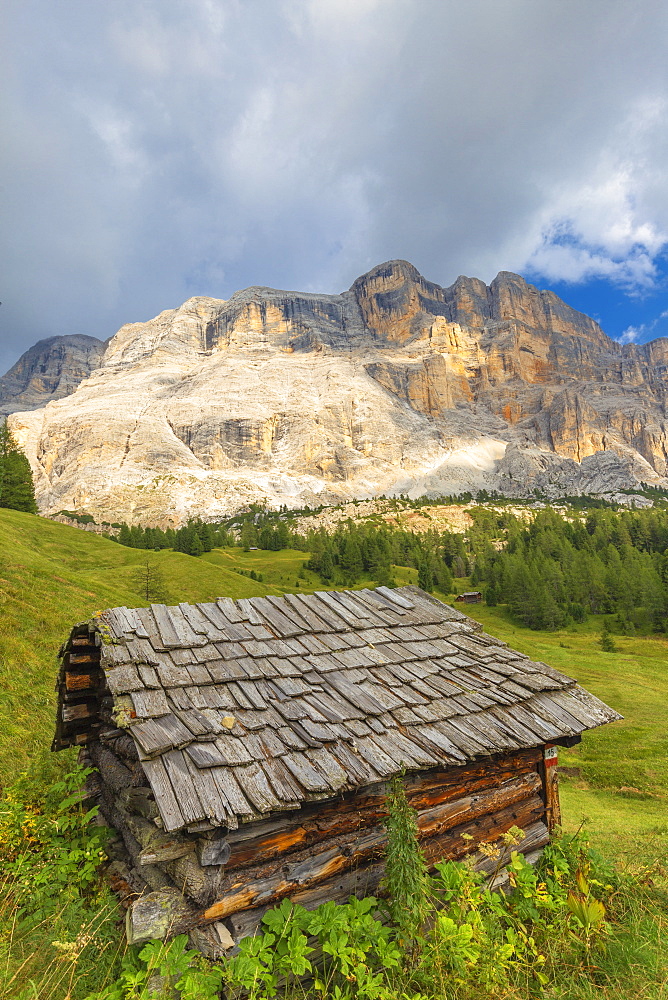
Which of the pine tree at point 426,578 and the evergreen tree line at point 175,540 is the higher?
the evergreen tree line at point 175,540

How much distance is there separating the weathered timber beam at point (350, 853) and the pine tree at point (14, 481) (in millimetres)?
67754

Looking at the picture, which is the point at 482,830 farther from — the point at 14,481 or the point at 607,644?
the point at 14,481

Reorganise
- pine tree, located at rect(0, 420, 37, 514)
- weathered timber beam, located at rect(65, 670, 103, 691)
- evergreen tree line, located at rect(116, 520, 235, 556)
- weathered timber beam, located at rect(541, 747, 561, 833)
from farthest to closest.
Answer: evergreen tree line, located at rect(116, 520, 235, 556), pine tree, located at rect(0, 420, 37, 514), weathered timber beam, located at rect(541, 747, 561, 833), weathered timber beam, located at rect(65, 670, 103, 691)

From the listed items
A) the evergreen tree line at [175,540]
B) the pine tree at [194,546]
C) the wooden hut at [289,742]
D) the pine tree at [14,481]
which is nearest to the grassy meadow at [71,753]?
the wooden hut at [289,742]

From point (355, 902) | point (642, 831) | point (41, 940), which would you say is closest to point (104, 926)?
point (41, 940)

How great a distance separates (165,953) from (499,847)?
5431 mm

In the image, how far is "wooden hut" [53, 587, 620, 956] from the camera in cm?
490

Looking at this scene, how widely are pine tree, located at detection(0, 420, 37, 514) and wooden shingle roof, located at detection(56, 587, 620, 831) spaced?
65328 millimetres

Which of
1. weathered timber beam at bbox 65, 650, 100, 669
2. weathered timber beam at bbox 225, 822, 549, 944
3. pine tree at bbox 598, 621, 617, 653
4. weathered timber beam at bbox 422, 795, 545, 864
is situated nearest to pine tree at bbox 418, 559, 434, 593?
pine tree at bbox 598, 621, 617, 653

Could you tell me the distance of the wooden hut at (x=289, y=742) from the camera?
16.1 ft

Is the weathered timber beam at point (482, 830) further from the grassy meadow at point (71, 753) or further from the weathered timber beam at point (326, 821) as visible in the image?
the grassy meadow at point (71, 753)

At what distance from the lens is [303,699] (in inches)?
258

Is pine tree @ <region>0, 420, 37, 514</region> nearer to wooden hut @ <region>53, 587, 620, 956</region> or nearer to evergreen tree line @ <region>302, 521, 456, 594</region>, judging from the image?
evergreen tree line @ <region>302, 521, 456, 594</region>

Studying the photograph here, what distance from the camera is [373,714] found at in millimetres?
6535
